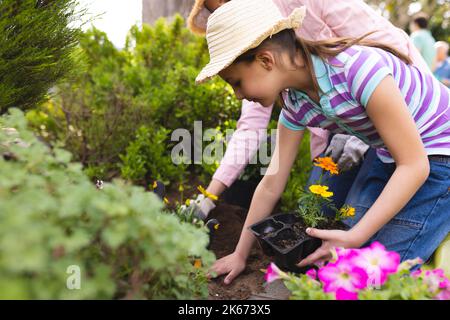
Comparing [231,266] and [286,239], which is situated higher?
[286,239]

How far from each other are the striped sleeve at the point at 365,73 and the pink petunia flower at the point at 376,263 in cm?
67

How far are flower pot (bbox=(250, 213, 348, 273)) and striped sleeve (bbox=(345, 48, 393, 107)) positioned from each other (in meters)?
0.61

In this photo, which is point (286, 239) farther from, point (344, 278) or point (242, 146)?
point (242, 146)

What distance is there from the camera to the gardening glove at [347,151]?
2439 millimetres

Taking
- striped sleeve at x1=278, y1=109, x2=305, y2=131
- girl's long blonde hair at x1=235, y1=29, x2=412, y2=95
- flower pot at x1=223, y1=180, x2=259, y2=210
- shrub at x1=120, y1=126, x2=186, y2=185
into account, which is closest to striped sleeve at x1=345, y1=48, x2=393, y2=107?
girl's long blonde hair at x1=235, y1=29, x2=412, y2=95

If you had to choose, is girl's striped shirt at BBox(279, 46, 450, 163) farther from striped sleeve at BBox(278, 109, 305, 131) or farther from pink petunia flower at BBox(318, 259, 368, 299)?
pink petunia flower at BBox(318, 259, 368, 299)

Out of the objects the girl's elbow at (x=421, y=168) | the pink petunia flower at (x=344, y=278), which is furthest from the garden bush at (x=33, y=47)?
the girl's elbow at (x=421, y=168)

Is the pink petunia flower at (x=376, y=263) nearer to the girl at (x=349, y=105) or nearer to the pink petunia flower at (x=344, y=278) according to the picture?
the pink petunia flower at (x=344, y=278)

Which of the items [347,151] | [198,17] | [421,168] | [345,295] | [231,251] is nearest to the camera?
[345,295]

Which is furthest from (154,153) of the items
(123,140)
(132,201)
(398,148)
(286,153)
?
(132,201)

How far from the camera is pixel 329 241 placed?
5.49 feet

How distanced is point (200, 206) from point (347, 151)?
90 cm

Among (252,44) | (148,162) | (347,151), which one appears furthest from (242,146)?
(252,44)

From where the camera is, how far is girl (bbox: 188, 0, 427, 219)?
2375 mm
